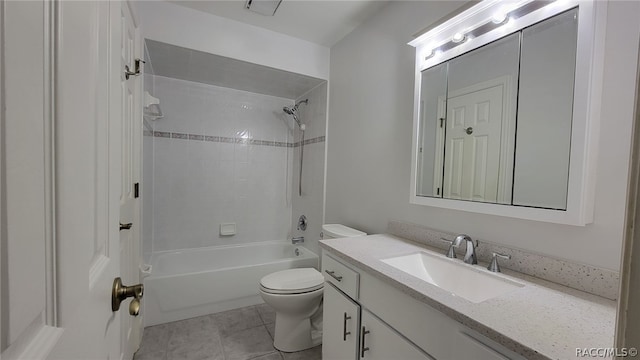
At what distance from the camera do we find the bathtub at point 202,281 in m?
2.03

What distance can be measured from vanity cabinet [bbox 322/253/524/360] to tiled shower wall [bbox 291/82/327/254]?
119 cm

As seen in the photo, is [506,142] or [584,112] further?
[506,142]

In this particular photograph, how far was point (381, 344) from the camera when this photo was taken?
1.02 m

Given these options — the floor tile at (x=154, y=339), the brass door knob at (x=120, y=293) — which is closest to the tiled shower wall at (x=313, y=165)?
the floor tile at (x=154, y=339)

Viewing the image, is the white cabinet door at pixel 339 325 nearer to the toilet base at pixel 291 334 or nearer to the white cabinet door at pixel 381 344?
the white cabinet door at pixel 381 344

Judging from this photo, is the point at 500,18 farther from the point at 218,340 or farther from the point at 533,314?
the point at 218,340

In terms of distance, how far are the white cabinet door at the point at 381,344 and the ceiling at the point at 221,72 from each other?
211 cm

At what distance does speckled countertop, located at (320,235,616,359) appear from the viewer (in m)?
0.60

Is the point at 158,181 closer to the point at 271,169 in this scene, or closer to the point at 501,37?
the point at 271,169

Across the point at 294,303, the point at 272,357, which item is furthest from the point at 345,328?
the point at 272,357

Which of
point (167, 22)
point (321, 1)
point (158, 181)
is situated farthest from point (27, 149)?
point (158, 181)

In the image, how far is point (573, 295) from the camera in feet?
2.79

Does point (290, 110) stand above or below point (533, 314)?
above

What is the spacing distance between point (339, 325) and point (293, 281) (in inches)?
23.2
